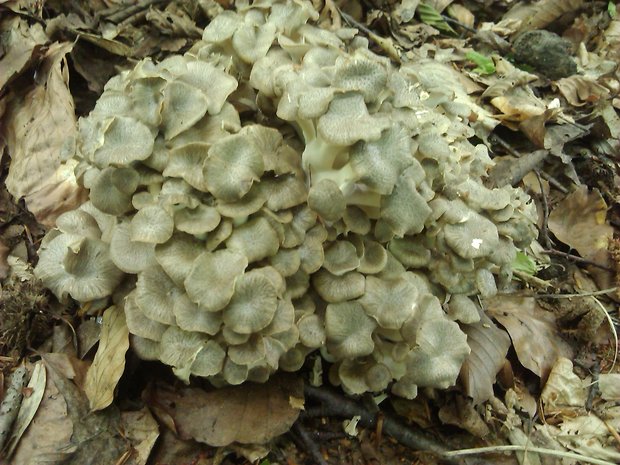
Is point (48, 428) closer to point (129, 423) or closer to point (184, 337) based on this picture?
point (129, 423)

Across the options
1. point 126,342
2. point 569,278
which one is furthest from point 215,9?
point 569,278

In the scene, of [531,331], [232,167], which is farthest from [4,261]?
[531,331]

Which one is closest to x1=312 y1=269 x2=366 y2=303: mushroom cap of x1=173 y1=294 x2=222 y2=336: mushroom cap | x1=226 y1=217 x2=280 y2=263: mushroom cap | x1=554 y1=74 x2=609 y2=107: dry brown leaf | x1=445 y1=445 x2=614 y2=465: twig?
x1=226 y1=217 x2=280 y2=263: mushroom cap

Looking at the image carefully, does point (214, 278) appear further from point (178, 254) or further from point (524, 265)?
point (524, 265)

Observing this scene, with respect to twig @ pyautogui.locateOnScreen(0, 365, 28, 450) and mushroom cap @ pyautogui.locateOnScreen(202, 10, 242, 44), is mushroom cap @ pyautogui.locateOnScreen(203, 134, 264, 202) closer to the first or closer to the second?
mushroom cap @ pyautogui.locateOnScreen(202, 10, 242, 44)

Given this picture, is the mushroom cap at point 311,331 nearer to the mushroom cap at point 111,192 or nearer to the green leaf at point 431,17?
the mushroom cap at point 111,192

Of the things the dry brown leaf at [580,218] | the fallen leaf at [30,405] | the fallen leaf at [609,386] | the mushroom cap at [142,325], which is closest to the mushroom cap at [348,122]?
the mushroom cap at [142,325]
